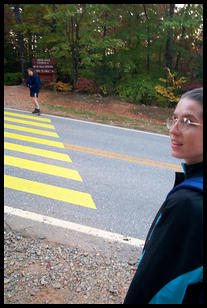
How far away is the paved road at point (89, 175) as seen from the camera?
3.79m

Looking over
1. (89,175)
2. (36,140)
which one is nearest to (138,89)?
(36,140)

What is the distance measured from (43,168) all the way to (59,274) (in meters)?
2.95

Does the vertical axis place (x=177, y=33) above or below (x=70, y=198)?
above

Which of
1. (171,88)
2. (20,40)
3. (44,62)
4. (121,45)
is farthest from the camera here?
(20,40)

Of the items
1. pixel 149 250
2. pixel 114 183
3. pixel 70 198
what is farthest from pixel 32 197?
pixel 149 250

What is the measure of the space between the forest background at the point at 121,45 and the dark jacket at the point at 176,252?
1183 centimetres

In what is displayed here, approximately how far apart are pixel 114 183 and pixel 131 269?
84.6 inches

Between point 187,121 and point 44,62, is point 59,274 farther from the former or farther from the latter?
point 44,62

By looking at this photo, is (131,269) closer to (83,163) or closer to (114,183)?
(114,183)

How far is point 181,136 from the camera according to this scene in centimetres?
113

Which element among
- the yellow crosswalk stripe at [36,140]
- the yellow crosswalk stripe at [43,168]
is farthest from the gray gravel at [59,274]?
the yellow crosswalk stripe at [36,140]

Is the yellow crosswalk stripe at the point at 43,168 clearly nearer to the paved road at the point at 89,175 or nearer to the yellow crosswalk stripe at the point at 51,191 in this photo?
the paved road at the point at 89,175

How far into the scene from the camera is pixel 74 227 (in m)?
3.41

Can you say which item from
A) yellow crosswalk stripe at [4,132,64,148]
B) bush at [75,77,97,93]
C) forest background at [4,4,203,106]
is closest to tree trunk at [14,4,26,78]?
forest background at [4,4,203,106]
